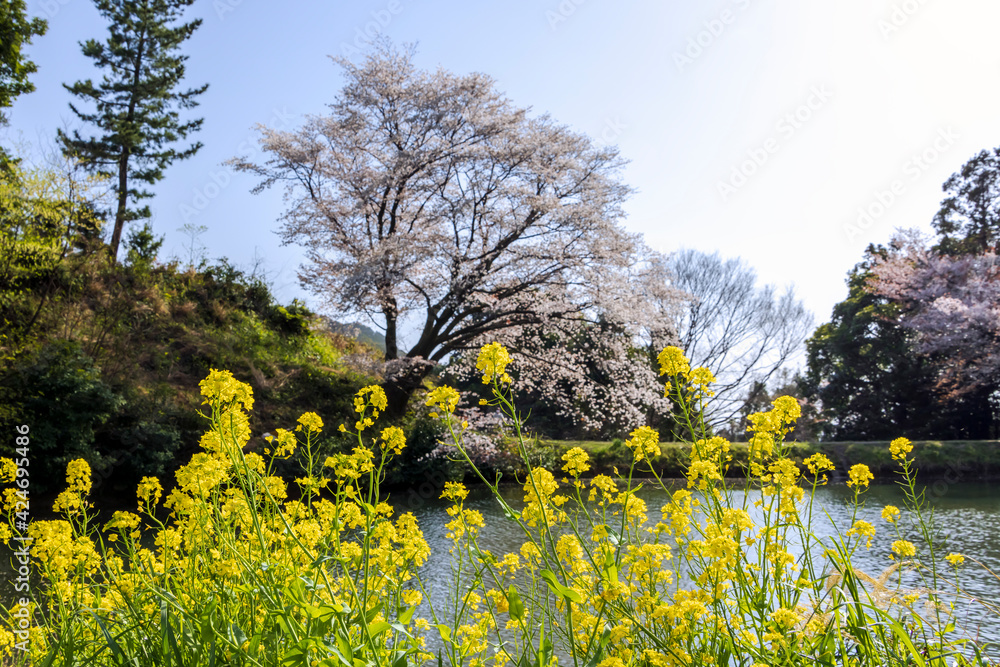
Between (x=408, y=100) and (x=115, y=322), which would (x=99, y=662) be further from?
(x=408, y=100)

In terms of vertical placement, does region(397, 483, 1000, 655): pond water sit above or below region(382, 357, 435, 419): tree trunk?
below

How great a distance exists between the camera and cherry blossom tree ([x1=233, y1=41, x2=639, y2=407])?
963cm

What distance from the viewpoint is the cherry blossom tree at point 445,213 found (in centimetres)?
963

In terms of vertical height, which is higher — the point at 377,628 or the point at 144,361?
the point at 144,361

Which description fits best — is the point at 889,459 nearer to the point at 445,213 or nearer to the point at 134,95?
the point at 445,213

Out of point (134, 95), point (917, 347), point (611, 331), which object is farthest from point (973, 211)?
point (134, 95)

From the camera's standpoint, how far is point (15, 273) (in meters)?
8.66

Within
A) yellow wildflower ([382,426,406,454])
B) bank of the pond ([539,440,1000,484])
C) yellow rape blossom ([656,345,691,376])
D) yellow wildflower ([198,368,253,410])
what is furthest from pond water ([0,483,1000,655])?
yellow rape blossom ([656,345,691,376])

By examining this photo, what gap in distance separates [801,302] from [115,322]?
16.3 m

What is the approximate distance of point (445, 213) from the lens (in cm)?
999

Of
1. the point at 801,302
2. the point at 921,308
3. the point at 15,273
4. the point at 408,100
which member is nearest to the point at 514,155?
the point at 408,100

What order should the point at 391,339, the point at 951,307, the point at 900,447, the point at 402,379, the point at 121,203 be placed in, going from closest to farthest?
the point at 900,447
the point at 402,379
the point at 391,339
the point at 121,203
the point at 951,307

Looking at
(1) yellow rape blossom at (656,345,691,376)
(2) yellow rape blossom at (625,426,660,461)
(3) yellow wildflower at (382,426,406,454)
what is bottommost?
(3) yellow wildflower at (382,426,406,454)

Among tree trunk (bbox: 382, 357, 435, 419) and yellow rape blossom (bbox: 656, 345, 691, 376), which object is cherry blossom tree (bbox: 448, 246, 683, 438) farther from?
yellow rape blossom (bbox: 656, 345, 691, 376)
